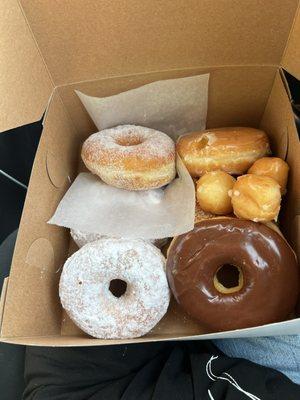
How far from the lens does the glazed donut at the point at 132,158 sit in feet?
3.51

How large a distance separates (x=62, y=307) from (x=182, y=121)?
565 mm

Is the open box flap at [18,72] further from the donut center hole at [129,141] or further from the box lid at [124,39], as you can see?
the donut center hole at [129,141]

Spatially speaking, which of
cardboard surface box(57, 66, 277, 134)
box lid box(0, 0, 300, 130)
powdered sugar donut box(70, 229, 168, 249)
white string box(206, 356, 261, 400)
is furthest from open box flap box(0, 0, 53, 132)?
white string box(206, 356, 261, 400)

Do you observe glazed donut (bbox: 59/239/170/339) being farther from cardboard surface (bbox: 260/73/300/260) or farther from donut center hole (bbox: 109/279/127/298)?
cardboard surface (bbox: 260/73/300/260)

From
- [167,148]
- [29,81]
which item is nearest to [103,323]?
[167,148]

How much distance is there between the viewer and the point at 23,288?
3.02ft

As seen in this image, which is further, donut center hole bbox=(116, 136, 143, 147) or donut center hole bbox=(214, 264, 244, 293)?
donut center hole bbox=(116, 136, 143, 147)

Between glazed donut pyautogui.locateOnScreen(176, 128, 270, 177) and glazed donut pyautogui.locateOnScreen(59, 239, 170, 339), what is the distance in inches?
9.3

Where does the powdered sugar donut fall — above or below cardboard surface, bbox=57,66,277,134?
below

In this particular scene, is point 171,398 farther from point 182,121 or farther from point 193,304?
point 182,121

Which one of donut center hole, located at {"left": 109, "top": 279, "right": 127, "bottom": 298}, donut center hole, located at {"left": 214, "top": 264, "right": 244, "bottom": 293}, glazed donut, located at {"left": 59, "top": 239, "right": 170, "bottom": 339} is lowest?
donut center hole, located at {"left": 109, "top": 279, "right": 127, "bottom": 298}

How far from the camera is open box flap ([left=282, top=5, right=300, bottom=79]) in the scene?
952 millimetres

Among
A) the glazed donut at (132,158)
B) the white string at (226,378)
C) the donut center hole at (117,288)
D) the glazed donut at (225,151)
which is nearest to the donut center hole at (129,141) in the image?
the glazed donut at (132,158)

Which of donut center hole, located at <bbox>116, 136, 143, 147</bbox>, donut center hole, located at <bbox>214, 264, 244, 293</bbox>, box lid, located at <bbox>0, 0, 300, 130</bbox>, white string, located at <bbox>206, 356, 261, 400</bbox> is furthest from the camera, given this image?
donut center hole, located at <bbox>116, 136, 143, 147</bbox>
